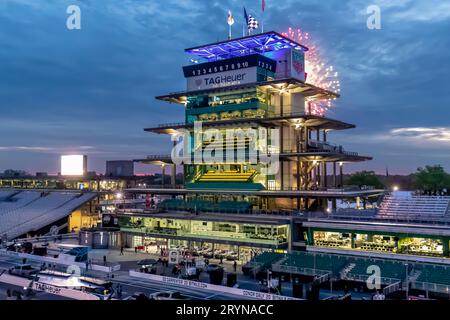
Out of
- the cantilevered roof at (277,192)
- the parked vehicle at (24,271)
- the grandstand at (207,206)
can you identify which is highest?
the cantilevered roof at (277,192)

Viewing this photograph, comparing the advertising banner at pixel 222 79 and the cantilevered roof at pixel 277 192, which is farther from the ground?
the advertising banner at pixel 222 79

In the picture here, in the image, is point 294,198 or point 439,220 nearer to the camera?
point 439,220

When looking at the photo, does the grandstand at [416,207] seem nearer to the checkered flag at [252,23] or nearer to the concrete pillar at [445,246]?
the concrete pillar at [445,246]

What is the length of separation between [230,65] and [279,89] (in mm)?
8593

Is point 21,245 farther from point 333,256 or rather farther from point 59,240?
point 333,256

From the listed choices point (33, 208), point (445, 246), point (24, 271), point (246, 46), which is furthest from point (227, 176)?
point (33, 208)

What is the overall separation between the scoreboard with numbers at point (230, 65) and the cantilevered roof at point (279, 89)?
10.9 ft

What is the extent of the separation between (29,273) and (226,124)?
34575 mm

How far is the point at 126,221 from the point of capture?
2574 inches

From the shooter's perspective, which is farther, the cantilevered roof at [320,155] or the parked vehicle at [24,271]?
the cantilevered roof at [320,155]

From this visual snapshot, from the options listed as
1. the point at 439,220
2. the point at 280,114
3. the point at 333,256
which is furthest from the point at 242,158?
the point at 439,220

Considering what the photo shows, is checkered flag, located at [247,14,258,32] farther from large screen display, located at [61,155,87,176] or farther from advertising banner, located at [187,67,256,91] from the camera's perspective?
large screen display, located at [61,155,87,176]

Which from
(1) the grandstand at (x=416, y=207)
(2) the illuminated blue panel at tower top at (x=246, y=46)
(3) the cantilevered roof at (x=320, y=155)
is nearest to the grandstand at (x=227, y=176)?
(3) the cantilevered roof at (x=320, y=155)

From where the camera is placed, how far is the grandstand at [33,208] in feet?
260
